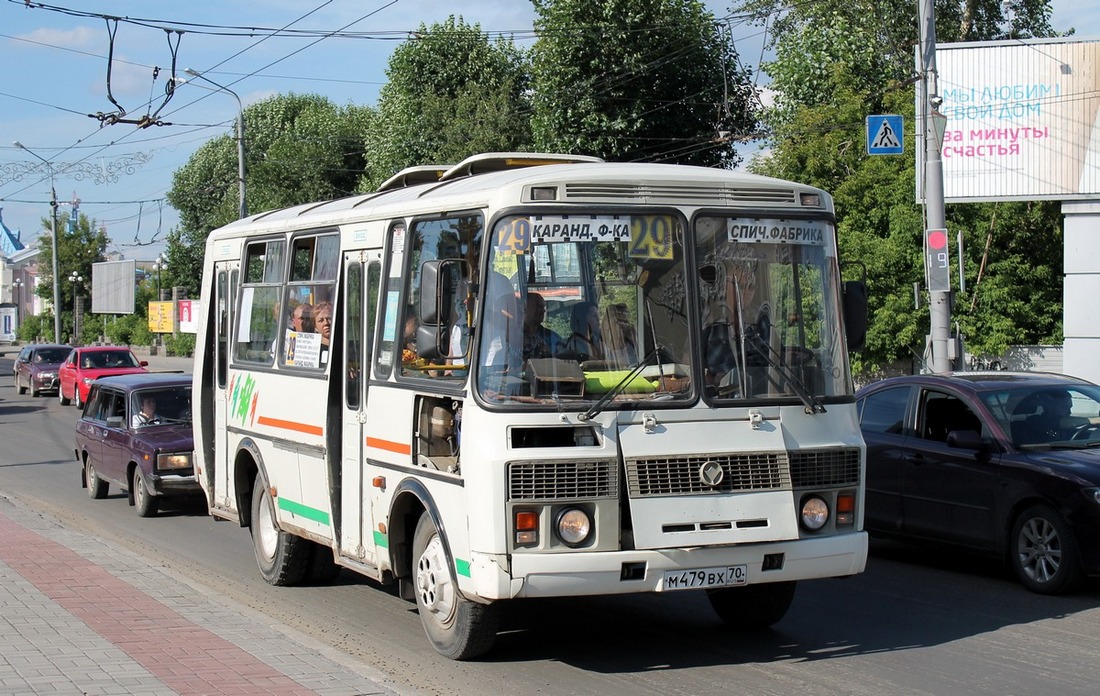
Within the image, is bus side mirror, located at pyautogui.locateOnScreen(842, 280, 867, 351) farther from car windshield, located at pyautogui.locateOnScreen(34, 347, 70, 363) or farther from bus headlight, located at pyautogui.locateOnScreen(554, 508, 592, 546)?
car windshield, located at pyautogui.locateOnScreen(34, 347, 70, 363)

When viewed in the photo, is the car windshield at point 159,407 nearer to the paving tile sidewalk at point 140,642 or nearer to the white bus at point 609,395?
the paving tile sidewalk at point 140,642

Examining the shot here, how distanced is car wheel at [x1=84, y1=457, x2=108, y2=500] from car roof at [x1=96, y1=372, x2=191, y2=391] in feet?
3.68

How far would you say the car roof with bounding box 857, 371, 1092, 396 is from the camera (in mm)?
10609

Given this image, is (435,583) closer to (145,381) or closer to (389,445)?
(389,445)

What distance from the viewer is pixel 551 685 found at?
283 inches

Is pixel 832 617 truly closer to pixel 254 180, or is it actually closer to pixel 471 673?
pixel 471 673

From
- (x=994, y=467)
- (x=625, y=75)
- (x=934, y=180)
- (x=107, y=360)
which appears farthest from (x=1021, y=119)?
(x=107, y=360)

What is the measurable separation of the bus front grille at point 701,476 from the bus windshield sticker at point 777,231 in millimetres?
1281

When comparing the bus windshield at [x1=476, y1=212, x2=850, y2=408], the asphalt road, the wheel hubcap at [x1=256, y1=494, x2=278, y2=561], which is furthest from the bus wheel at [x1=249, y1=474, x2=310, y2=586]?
the bus windshield at [x1=476, y1=212, x2=850, y2=408]

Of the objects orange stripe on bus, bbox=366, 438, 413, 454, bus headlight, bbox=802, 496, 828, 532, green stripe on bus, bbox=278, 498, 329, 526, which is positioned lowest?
green stripe on bus, bbox=278, 498, 329, 526

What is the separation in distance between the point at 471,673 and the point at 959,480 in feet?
15.6

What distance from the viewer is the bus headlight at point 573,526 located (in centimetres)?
692

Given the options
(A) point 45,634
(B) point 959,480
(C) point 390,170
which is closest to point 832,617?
(B) point 959,480

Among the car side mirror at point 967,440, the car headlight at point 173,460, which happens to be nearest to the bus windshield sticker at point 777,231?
the car side mirror at point 967,440
